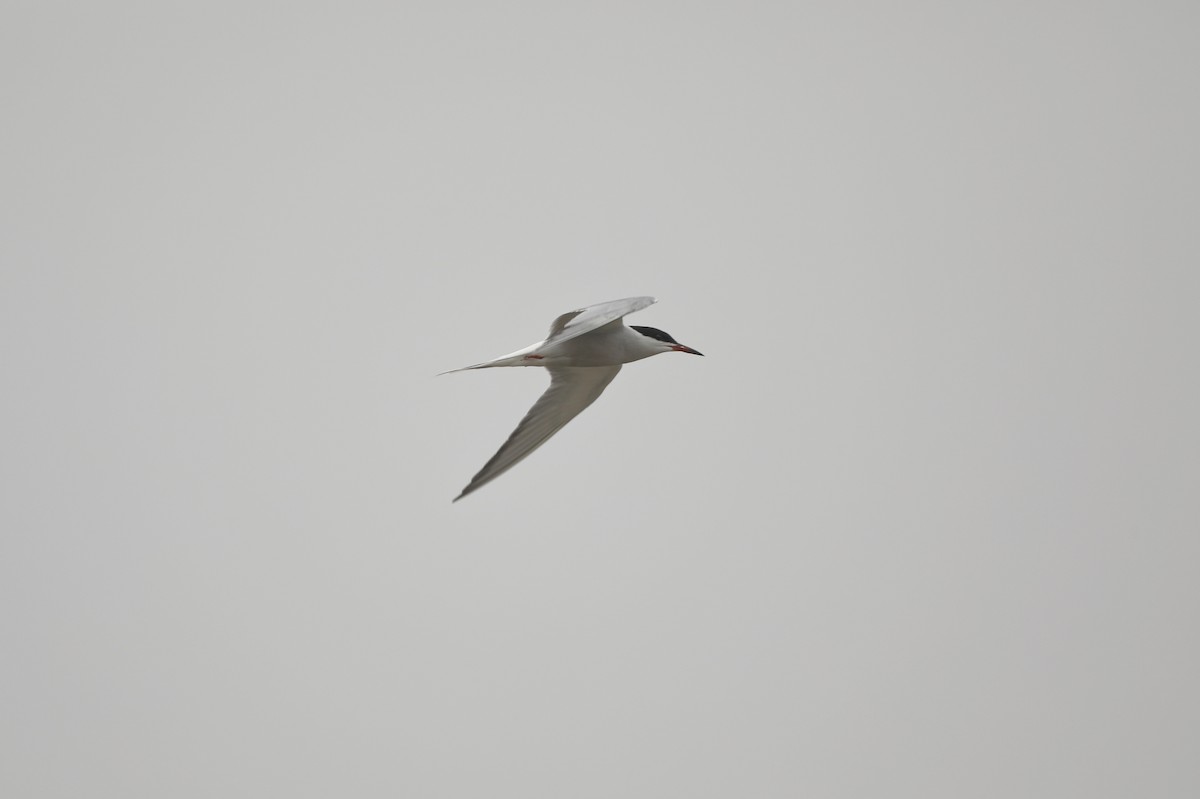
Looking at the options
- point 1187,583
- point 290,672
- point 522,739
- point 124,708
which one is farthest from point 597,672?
point 1187,583

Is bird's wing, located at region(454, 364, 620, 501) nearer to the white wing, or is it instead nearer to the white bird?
the white bird

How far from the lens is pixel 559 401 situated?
34.8 feet

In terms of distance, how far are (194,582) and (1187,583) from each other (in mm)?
129130

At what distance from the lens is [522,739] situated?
143 metres

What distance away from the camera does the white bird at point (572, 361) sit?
30.0 feet

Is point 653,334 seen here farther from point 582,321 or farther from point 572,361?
point 582,321

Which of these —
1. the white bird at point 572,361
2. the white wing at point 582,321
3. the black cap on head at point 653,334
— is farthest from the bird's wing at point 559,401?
the white wing at point 582,321

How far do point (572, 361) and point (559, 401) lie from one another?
0.67 meters

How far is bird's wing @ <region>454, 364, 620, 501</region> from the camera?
34.1 feet

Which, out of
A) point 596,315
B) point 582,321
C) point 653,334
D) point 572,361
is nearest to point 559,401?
point 572,361

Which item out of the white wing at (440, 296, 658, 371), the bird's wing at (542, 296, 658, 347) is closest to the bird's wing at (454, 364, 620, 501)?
the white wing at (440, 296, 658, 371)

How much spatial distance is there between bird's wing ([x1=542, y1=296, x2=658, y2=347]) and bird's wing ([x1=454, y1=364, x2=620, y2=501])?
3.55ft

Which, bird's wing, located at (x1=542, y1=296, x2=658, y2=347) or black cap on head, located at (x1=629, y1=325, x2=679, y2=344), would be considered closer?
bird's wing, located at (x1=542, y1=296, x2=658, y2=347)

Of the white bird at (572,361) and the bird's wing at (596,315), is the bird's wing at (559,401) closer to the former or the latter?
the white bird at (572,361)
